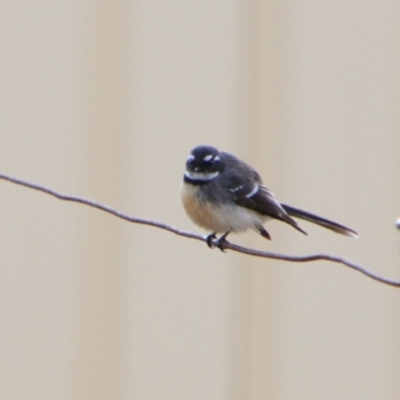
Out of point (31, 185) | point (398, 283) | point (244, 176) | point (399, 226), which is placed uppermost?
point (244, 176)

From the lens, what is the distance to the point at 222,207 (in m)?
3.13

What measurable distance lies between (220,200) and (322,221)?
0.45 meters

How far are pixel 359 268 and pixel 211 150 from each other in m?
1.63

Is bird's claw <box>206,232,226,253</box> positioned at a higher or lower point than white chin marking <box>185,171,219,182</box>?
lower

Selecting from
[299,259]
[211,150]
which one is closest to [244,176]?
[211,150]

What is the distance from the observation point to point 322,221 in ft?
9.46

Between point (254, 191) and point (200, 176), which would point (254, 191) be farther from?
point (200, 176)

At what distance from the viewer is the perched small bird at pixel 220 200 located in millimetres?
3109

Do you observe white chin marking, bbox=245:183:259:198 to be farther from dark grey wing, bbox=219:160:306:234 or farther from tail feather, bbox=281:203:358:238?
→ tail feather, bbox=281:203:358:238

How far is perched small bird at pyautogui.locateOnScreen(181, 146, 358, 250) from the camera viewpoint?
3.11 metres

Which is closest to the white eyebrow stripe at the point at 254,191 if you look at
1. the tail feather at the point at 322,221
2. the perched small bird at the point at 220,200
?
the perched small bird at the point at 220,200

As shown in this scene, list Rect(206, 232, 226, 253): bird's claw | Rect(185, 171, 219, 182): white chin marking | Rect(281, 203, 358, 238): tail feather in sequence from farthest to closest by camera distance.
A: Rect(185, 171, 219, 182): white chin marking, Rect(206, 232, 226, 253): bird's claw, Rect(281, 203, 358, 238): tail feather

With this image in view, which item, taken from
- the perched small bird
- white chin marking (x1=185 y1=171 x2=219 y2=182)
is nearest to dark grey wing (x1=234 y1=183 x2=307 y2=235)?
the perched small bird

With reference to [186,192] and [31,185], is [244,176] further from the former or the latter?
[31,185]
